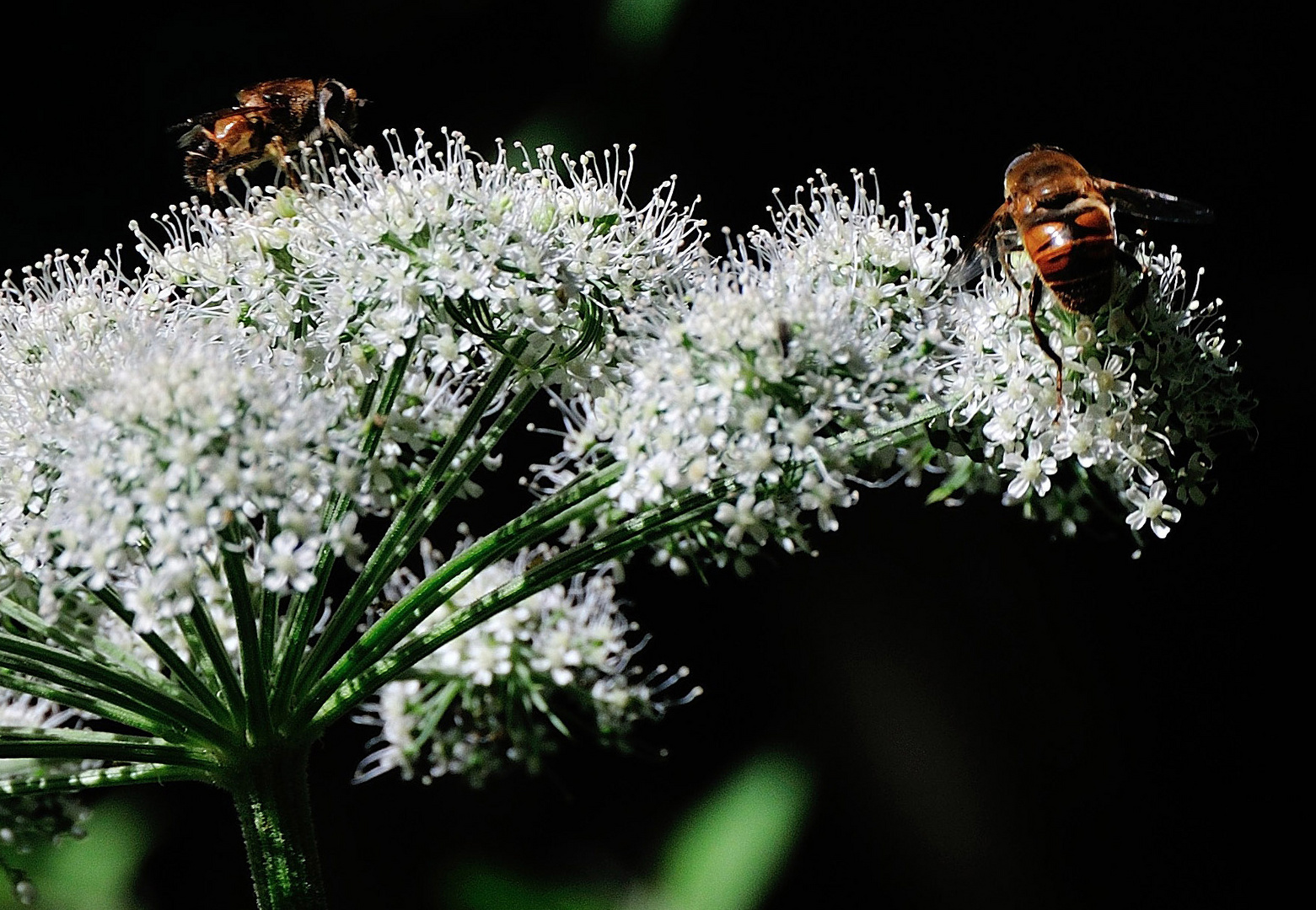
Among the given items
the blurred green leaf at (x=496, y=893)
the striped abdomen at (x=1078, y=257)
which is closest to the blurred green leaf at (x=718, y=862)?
the blurred green leaf at (x=496, y=893)

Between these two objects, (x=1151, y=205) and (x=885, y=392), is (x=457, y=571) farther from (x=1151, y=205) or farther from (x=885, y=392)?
(x=1151, y=205)

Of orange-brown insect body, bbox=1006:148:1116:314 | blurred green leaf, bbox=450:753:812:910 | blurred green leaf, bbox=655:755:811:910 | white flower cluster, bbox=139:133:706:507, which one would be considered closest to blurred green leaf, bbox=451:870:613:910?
blurred green leaf, bbox=450:753:812:910

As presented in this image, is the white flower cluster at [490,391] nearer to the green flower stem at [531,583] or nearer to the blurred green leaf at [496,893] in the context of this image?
the green flower stem at [531,583]

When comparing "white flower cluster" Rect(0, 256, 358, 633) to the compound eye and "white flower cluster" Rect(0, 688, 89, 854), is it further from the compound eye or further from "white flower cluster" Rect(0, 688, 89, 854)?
the compound eye

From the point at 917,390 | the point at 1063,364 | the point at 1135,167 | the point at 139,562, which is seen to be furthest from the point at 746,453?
the point at 1135,167

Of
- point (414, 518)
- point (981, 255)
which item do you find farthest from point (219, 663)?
point (981, 255)

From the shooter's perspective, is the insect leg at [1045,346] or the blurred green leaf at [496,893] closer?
the insect leg at [1045,346]
